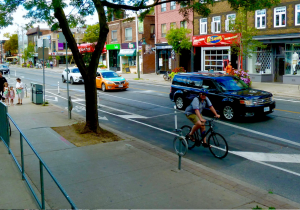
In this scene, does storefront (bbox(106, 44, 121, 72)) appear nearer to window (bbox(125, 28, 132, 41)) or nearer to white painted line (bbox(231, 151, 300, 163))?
window (bbox(125, 28, 132, 41))

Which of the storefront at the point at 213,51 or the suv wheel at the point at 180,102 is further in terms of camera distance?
the storefront at the point at 213,51

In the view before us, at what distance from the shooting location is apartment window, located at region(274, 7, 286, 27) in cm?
2738

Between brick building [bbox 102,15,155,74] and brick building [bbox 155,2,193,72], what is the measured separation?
9.10 ft

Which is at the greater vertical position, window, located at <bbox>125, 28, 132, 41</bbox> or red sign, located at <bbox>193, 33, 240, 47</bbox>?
window, located at <bbox>125, 28, 132, 41</bbox>

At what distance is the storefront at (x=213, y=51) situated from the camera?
33.0 metres

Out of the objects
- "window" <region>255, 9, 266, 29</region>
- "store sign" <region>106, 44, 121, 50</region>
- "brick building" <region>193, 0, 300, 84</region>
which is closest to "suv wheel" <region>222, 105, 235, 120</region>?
"brick building" <region>193, 0, 300, 84</region>

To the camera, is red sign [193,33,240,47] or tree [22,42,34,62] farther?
tree [22,42,34,62]

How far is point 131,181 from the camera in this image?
6.85m

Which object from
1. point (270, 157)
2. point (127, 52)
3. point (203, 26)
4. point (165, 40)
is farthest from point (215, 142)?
point (127, 52)

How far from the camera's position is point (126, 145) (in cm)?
981

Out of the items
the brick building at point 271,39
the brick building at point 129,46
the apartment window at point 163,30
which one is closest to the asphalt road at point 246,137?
the brick building at point 271,39

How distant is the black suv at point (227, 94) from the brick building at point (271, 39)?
13.4m

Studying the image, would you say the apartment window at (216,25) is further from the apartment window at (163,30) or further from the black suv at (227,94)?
the black suv at (227,94)

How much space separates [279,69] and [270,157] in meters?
22.3
